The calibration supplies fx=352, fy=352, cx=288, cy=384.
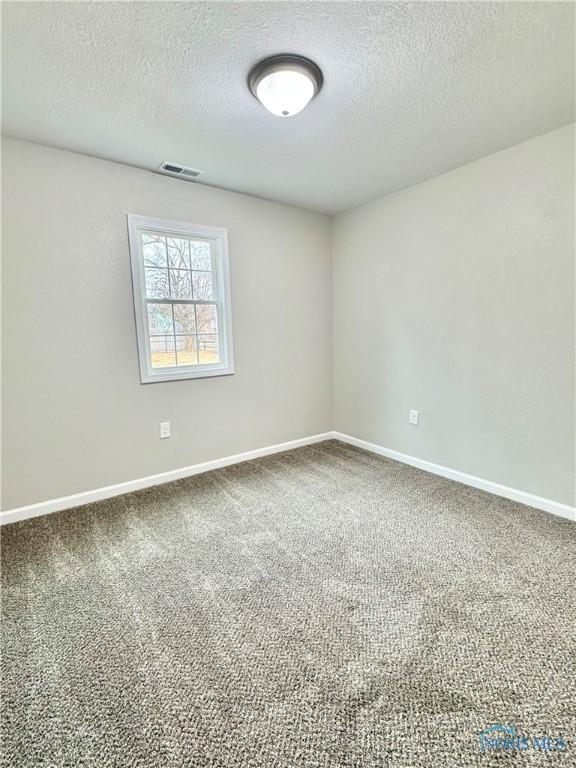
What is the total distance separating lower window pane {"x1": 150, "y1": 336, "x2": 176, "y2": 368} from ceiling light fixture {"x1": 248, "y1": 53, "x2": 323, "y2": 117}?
183 cm

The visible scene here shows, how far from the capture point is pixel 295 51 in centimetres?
158

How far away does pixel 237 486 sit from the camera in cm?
294

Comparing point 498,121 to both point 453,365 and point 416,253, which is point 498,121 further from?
point 453,365

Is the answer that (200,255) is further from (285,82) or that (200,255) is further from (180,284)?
(285,82)

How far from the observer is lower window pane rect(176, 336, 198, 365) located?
3061 mm

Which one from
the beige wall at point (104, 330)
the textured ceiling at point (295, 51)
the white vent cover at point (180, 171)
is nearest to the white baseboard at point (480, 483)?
the beige wall at point (104, 330)

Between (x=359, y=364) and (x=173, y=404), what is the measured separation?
1.94m

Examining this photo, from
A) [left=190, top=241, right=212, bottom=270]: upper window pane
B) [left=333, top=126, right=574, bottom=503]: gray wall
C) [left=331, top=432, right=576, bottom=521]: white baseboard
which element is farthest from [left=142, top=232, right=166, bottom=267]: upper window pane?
[left=331, top=432, right=576, bottom=521]: white baseboard

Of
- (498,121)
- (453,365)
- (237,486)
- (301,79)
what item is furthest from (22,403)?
(498,121)

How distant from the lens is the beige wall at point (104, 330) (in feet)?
7.70

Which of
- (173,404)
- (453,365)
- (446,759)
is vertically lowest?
(446,759)

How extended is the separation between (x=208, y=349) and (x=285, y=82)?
6.71 feet

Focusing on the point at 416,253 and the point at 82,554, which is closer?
the point at 82,554

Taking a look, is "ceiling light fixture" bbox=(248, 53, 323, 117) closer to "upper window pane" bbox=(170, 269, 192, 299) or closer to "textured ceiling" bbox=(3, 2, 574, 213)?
"textured ceiling" bbox=(3, 2, 574, 213)
